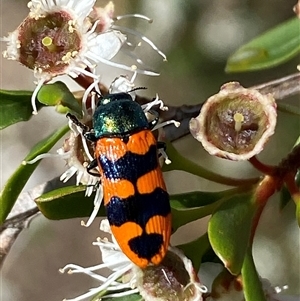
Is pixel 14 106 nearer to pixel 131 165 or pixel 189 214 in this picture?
pixel 131 165

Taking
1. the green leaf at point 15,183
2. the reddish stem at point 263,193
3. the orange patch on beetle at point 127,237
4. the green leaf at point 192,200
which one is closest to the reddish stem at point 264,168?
the reddish stem at point 263,193

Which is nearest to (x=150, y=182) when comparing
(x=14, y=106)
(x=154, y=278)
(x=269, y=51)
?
(x=154, y=278)

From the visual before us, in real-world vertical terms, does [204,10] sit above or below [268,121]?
below

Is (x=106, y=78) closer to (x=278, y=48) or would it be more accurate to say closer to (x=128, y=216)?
(x=278, y=48)

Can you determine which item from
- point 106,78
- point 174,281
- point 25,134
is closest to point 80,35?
point 174,281

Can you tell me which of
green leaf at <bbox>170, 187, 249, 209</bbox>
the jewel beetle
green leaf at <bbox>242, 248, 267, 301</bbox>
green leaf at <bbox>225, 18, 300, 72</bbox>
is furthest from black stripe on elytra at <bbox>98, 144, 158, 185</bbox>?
green leaf at <bbox>225, 18, 300, 72</bbox>

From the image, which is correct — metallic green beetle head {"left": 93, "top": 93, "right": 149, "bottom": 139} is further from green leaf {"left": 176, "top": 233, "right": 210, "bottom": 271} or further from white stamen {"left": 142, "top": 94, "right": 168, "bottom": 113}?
green leaf {"left": 176, "top": 233, "right": 210, "bottom": 271}
